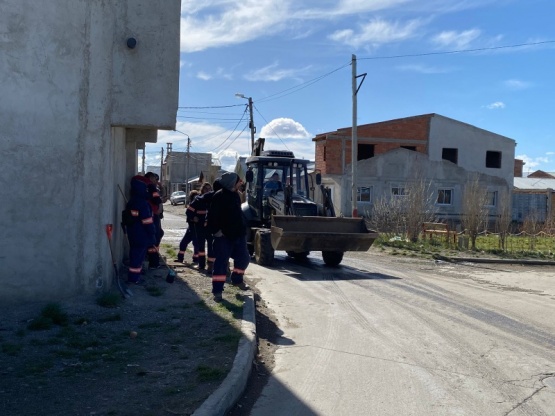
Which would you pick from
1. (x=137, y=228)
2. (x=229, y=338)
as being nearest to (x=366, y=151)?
(x=137, y=228)

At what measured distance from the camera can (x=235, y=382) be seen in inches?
215

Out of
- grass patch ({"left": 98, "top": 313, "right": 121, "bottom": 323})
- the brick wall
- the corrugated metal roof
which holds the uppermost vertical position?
the brick wall

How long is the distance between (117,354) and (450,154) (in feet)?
119

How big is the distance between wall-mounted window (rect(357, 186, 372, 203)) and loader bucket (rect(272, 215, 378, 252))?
72.0ft

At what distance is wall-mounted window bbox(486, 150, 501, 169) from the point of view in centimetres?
4058

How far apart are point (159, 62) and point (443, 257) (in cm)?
1252

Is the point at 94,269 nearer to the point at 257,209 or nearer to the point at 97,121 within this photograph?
the point at 97,121

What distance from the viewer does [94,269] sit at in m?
8.33

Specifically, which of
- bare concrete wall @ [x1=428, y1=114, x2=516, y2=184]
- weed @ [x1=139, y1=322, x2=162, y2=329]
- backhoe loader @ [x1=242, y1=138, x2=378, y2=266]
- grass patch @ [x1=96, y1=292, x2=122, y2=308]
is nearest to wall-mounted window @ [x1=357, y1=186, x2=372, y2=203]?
bare concrete wall @ [x1=428, y1=114, x2=516, y2=184]

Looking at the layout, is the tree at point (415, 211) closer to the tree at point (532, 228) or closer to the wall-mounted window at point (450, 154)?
the tree at point (532, 228)

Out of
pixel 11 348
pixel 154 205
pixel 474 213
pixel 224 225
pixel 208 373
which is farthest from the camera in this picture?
pixel 474 213

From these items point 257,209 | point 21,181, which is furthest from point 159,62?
point 257,209

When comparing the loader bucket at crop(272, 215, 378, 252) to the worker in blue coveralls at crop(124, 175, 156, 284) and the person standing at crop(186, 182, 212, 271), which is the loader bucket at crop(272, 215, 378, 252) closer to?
the person standing at crop(186, 182, 212, 271)

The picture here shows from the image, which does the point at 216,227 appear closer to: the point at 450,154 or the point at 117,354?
the point at 117,354
